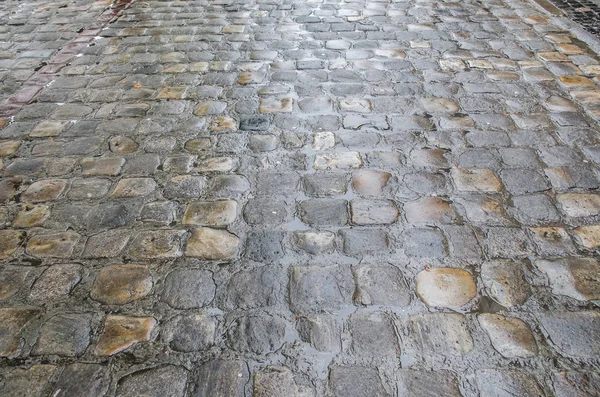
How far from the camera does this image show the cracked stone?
198 centimetres

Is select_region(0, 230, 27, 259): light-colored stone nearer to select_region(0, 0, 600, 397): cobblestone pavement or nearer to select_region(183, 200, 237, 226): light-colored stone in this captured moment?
select_region(0, 0, 600, 397): cobblestone pavement

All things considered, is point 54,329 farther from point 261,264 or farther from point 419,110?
point 419,110

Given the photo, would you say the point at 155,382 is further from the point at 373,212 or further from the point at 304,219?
the point at 373,212

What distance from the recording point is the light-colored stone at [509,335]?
1.71 meters

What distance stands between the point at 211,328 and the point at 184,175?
1151mm

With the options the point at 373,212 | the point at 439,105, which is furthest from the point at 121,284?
the point at 439,105

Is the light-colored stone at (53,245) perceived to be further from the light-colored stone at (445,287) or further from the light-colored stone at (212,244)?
the light-colored stone at (445,287)

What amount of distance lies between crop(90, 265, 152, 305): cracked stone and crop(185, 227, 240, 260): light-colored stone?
0.79 feet

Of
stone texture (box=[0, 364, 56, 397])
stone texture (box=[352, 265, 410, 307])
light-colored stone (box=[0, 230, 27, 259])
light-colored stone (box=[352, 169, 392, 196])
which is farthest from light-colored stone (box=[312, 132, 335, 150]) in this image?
stone texture (box=[0, 364, 56, 397])

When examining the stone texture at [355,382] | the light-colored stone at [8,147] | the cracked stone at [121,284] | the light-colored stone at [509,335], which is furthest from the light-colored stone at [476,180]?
the light-colored stone at [8,147]

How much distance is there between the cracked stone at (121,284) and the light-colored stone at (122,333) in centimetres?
11

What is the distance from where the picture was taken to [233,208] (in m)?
2.44

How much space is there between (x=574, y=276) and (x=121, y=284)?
2.09m

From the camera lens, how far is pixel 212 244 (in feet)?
7.31
